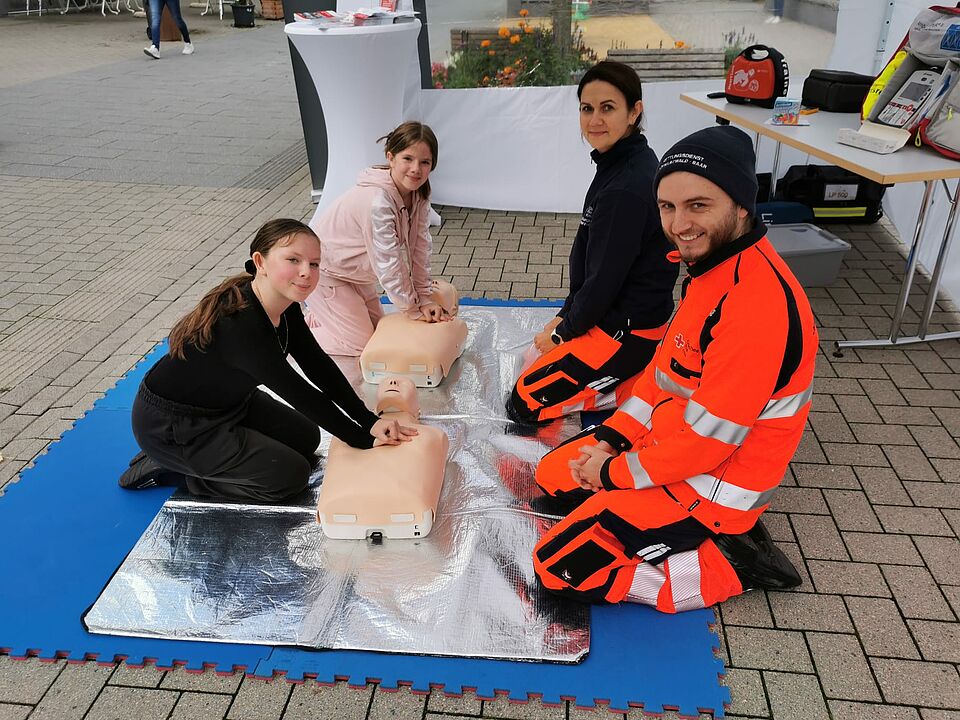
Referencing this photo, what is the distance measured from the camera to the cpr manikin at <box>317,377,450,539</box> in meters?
2.42

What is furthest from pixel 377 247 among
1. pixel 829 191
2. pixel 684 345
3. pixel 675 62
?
pixel 829 191

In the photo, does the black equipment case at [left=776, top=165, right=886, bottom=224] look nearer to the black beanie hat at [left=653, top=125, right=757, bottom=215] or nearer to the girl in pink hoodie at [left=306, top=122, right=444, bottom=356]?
the girl in pink hoodie at [left=306, top=122, right=444, bottom=356]

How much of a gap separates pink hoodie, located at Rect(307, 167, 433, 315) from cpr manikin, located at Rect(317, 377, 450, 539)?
1015mm

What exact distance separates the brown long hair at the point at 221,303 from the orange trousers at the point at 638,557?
126cm

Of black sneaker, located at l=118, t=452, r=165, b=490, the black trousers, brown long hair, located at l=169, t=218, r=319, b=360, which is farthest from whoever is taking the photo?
black sneaker, located at l=118, t=452, r=165, b=490

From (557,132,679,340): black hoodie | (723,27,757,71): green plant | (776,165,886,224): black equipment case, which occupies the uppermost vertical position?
(723,27,757,71): green plant

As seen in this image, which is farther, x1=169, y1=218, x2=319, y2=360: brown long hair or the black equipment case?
the black equipment case

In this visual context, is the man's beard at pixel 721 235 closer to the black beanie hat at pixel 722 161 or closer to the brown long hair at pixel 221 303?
the black beanie hat at pixel 722 161

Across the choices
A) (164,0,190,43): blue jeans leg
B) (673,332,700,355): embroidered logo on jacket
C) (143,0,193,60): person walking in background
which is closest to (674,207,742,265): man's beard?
(673,332,700,355): embroidered logo on jacket

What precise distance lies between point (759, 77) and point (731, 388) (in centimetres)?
327

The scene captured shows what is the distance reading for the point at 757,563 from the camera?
2.24 metres

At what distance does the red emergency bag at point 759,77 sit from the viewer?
169 inches

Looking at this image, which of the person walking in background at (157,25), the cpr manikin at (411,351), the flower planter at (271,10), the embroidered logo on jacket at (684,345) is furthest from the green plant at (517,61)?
the flower planter at (271,10)

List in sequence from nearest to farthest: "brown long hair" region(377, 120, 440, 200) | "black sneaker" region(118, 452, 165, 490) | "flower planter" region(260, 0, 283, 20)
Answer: "black sneaker" region(118, 452, 165, 490) → "brown long hair" region(377, 120, 440, 200) → "flower planter" region(260, 0, 283, 20)
